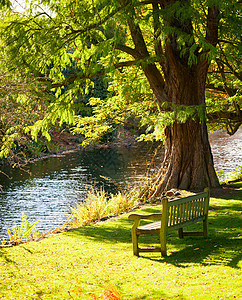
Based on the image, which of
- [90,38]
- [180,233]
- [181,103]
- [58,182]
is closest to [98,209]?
[180,233]

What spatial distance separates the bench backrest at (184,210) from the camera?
593cm

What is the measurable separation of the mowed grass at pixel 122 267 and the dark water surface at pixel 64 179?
6.08 ft

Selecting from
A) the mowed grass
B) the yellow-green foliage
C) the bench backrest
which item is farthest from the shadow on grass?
the yellow-green foliage

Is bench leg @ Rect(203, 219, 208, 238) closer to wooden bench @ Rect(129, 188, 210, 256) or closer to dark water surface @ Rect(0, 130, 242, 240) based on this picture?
wooden bench @ Rect(129, 188, 210, 256)

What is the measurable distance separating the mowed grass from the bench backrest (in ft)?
1.49

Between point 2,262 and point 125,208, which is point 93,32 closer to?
point 125,208

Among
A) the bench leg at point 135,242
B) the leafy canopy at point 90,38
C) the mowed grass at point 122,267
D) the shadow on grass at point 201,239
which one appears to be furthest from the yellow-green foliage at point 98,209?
the bench leg at point 135,242

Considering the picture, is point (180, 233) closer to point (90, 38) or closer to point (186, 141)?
point (186, 141)

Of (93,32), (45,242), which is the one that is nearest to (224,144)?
(93,32)

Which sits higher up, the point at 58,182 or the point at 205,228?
the point at 205,228

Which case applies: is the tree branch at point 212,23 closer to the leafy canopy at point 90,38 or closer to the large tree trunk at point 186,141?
the leafy canopy at point 90,38

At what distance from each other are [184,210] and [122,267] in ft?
4.63

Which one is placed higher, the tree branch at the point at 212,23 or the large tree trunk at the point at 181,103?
the tree branch at the point at 212,23

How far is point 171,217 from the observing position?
6074 mm
